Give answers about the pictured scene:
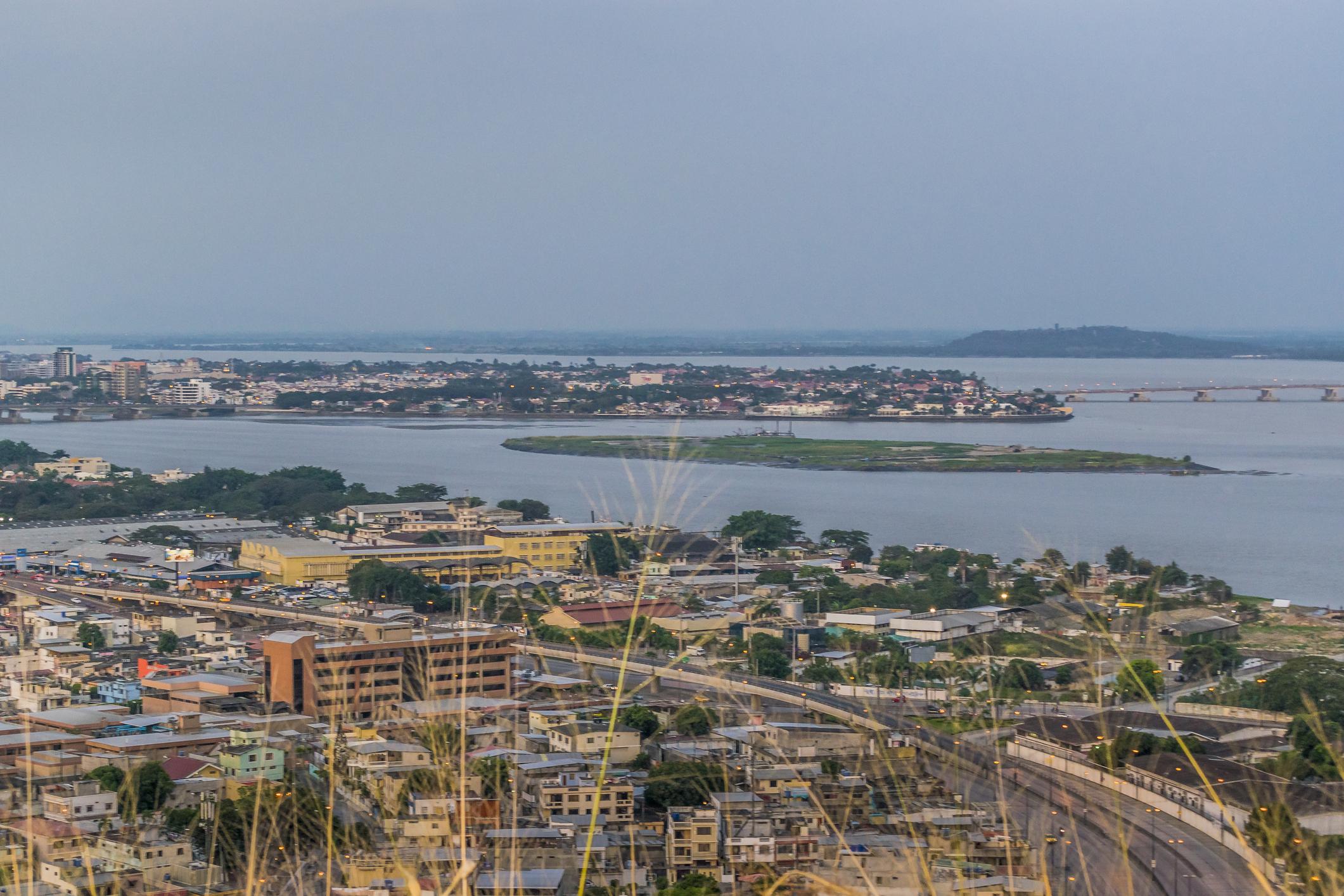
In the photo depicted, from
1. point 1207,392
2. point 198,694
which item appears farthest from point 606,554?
point 1207,392

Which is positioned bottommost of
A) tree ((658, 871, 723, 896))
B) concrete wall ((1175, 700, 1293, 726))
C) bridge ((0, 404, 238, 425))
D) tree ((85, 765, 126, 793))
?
bridge ((0, 404, 238, 425))

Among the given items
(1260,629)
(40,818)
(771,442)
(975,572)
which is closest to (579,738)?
(40,818)

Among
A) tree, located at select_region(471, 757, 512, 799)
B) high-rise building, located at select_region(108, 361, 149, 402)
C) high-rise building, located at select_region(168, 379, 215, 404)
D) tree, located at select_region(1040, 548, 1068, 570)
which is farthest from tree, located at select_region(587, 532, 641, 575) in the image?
high-rise building, located at select_region(108, 361, 149, 402)

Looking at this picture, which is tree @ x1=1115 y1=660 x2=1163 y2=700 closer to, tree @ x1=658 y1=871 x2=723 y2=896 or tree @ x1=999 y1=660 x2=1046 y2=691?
tree @ x1=999 y1=660 x2=1046 y2=691

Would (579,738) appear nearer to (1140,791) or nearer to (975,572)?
(1140,791)

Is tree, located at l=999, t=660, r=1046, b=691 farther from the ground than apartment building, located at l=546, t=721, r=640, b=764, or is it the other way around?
apartment building, located at l=546, t=721, r=640, b=764

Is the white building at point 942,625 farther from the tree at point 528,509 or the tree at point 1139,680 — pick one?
the tree at point 528,509
